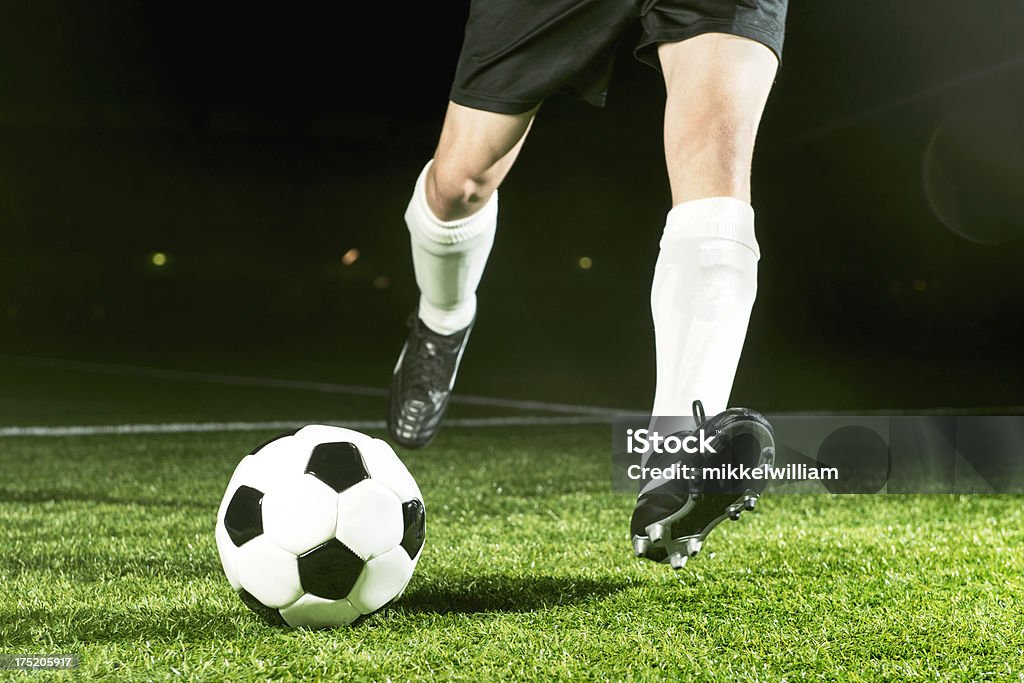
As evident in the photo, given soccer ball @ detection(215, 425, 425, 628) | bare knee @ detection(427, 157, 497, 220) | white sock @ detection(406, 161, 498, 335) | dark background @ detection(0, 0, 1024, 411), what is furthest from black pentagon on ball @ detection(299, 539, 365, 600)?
dark background @ detection(0, 0, 1024, 411)

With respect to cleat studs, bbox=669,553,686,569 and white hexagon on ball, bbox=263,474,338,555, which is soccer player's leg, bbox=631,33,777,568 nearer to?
cleat studs, bbox=669,553,686,569

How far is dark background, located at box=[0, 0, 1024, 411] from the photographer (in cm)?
1262

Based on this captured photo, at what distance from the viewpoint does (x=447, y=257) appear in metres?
2.74

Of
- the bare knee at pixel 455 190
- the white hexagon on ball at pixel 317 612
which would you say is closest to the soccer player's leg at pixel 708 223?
the white hexagon on ball at pixel 317 612

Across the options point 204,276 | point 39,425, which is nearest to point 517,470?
point 39,425

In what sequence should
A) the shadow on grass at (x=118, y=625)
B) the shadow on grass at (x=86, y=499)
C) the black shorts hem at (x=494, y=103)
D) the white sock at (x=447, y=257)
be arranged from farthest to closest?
the shadow on grass at (x=86, y=499) → the white sock at (x=447, y=257) → the black shorts hem at (x=494, y=103) → the shadow on grass at (x=118, y=625)

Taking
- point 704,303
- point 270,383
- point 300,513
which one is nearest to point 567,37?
point 704,303

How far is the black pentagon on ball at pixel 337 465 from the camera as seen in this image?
1.64 m

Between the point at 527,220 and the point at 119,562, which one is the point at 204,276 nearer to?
the point at 527,220

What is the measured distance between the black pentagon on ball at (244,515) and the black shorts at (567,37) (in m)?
0.97

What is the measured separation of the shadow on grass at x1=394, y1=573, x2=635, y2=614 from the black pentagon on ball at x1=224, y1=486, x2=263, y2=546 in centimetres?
28

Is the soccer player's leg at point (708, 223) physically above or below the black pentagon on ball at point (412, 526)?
above

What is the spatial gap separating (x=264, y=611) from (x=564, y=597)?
51cm

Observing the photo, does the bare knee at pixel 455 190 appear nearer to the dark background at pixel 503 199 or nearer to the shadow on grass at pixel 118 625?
the shadow on grass at pixel 118 625
